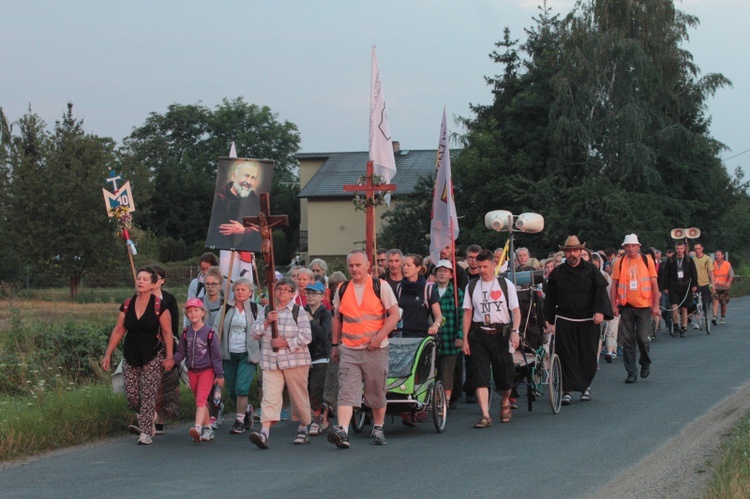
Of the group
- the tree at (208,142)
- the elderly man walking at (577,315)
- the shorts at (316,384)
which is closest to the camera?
the shorts at (316,384)

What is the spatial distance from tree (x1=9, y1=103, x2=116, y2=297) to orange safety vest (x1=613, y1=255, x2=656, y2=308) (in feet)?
120

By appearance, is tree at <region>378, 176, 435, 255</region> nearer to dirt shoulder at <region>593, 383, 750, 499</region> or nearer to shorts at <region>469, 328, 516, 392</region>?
shorts at <region>469, 328, 516, 392</region>

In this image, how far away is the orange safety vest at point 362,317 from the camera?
34.8 ft

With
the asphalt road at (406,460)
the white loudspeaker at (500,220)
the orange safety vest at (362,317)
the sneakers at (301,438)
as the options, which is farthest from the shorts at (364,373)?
the white loudspeaker at (500,220)

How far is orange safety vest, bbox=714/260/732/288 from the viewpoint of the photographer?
27.5m

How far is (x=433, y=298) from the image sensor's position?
40.2 ft

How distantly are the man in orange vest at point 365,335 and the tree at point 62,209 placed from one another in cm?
3981

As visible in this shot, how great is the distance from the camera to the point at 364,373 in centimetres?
1062

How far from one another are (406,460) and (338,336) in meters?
1.70

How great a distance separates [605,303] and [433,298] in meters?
2.75

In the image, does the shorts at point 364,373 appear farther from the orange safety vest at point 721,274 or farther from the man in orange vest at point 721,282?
the orange safety vest at point 721,274

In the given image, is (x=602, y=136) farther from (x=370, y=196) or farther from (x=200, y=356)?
(x=200, y=356)

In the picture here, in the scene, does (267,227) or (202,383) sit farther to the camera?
(202,383)

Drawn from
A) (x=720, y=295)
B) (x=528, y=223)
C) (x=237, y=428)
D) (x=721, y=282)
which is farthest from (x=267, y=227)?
(x=720, y=295)
